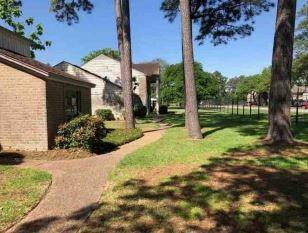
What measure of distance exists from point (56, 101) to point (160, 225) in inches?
364

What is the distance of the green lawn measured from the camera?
568 cm

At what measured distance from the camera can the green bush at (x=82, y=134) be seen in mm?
12539

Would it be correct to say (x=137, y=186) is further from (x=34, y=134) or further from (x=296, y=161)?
(x=34, y=134)

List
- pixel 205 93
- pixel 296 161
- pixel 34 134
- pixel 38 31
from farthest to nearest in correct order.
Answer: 1. pixel 205 93
2. pixel 38 31
3. pixel 34 134
4. pixel 296 161

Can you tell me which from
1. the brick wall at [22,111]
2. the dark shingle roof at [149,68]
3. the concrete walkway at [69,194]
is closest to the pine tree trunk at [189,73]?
the concrete walkway at [69,194]

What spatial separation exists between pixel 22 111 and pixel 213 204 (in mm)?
8492

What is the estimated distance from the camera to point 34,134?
12.9 metres

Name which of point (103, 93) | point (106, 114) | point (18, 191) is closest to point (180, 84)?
point (103, 93)

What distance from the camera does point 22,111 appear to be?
13016 mm

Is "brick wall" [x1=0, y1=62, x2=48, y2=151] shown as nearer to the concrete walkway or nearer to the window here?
the concrete walkway

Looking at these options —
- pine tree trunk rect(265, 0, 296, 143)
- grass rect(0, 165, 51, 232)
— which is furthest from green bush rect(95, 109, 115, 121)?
grass rect(0, 165, 51, 232)

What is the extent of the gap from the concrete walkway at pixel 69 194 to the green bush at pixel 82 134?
0.95m

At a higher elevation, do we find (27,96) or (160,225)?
(27,96)

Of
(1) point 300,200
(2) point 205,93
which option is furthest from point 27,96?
(2) point 205,93
